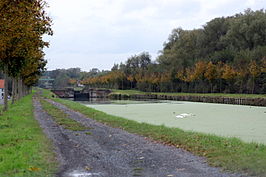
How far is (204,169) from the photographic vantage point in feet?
29.4

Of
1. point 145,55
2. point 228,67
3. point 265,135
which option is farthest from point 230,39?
point 265,135

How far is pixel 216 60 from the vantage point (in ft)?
252

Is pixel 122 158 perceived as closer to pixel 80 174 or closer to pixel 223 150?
pixel 80 174

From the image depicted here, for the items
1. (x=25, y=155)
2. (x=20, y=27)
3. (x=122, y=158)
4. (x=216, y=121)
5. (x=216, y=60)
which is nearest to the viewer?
(x=25, y=155)

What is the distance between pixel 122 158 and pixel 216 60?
68802 mm

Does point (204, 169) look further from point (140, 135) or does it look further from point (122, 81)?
point (122, 81)

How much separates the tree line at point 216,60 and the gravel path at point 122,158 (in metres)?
47.4

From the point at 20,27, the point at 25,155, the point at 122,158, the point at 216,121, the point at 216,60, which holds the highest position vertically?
the point at 216,60

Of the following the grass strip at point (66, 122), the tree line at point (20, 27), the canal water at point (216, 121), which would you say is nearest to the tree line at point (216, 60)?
the canal water at point (216, 121)

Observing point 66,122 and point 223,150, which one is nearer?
point 223,150

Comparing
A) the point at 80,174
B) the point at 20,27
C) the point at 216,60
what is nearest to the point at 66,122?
the point at 20,27

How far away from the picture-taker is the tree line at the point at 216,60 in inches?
2516

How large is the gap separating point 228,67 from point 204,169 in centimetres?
5750

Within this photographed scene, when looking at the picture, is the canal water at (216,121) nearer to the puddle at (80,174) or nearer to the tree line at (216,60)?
the puddle at (80,174)
